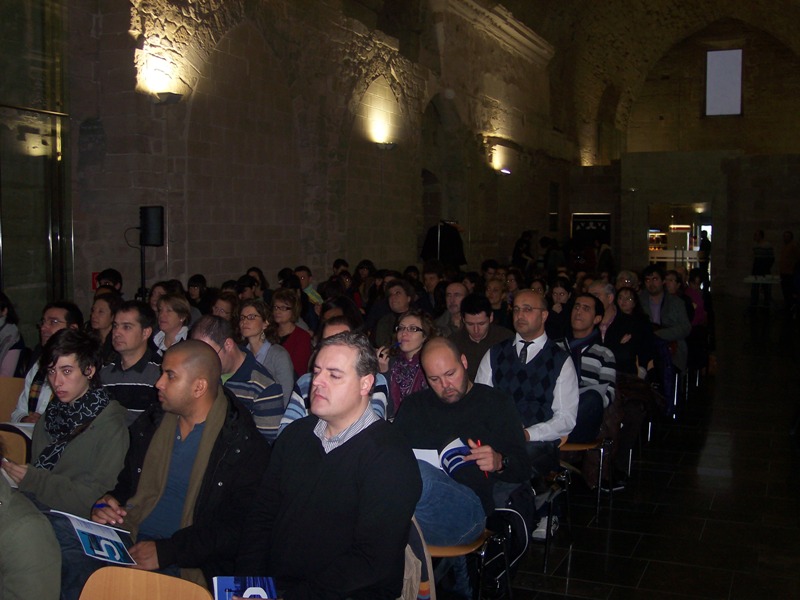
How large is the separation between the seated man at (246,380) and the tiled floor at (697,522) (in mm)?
1580

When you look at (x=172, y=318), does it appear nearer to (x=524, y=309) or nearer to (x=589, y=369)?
(x=524, y=309)

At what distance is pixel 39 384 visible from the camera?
193 inches

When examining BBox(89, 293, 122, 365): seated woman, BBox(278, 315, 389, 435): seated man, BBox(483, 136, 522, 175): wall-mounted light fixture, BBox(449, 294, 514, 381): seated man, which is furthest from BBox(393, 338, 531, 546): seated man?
BBox(483, 136, 522, 175): wall-mounted light fixture

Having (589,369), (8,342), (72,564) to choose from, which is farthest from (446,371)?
(8,342)

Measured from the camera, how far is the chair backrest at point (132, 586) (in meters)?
2.42

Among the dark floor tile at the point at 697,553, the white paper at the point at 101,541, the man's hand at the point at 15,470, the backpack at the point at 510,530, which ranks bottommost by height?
the dark floor tile at the point at 697,553

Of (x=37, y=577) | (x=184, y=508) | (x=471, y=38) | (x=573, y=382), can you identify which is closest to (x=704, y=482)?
(x=573, y=382)

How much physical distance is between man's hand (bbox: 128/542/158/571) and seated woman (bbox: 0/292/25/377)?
347 centimetres

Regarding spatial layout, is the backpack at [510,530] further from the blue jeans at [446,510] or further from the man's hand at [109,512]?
the man's hand at [109,512]

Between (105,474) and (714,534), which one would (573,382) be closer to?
(714,534)

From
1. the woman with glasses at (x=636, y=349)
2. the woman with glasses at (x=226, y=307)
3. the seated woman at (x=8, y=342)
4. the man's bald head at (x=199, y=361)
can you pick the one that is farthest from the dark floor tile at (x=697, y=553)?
the seated woman at (x=8, y=342)

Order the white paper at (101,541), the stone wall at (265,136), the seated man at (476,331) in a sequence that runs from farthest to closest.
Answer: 1. the stone wall at (265,136)
2. the seated man at (476,331)
3. the white paper at (101,541)

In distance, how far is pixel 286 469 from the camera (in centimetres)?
284

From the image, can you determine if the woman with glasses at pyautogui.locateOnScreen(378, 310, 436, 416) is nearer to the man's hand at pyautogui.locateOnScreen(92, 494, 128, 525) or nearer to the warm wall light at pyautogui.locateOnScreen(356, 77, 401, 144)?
the man's hand at pyautogui.locateOnScreen(92, 494, 128, 525)
